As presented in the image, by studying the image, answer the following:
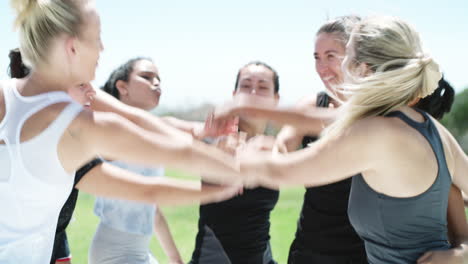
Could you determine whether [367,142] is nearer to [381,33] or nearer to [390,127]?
[390,127]

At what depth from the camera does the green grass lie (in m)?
6.45

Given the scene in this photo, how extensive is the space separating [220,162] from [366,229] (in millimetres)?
686

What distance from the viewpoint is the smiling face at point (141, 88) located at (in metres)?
3.82

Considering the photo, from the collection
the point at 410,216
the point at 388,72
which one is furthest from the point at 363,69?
the point at 410,216

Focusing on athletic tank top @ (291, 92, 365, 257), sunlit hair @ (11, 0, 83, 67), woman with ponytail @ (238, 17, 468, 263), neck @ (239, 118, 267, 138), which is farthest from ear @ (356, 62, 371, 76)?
neck @ (239, 118, 267, 138)

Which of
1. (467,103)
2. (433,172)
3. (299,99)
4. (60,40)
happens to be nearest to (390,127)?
(433,172)

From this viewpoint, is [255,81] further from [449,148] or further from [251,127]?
[449,148]

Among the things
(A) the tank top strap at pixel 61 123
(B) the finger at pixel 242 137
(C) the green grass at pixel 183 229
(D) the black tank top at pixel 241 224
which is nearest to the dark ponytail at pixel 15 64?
(A) the tank top strap at pixel 61 123

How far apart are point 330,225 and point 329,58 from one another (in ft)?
3.54

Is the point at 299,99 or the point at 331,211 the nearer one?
the point at 331,211

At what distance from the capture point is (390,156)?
1.89 m

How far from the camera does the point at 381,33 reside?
2.01m

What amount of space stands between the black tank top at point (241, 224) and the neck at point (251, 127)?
52 centimetres

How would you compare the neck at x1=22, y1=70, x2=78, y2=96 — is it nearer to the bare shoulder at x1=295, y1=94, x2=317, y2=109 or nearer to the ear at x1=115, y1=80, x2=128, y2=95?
the bare shoulder at x1=295, y1=94, x2=317, y2=109
